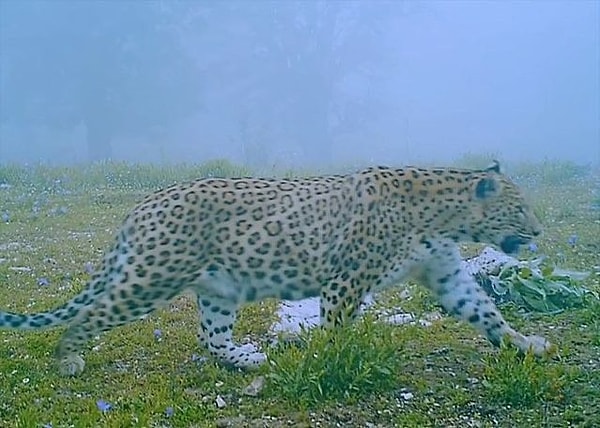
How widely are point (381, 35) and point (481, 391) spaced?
19.2 meters

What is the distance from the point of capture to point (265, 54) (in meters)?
21.4

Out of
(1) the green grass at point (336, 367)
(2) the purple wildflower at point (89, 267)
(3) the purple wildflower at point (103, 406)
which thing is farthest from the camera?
(2) the purple wildflower at point (89, 267)

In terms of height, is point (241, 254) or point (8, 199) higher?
point (241, 254)

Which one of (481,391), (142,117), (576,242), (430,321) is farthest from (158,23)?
(481,391)

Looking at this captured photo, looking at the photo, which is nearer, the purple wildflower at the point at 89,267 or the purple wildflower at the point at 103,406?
the purple wildflower at the point at 103,406

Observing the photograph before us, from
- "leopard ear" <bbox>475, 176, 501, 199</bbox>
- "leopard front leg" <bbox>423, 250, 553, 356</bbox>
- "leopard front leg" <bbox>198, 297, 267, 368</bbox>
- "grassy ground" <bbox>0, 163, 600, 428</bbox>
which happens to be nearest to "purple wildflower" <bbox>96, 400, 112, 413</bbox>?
"grassy ground" <bbox>0, 163, 600, 428</bbox>

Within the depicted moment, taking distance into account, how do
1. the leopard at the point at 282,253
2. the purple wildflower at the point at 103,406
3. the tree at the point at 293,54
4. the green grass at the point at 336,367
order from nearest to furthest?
the purple wildflower at the point at 103,406 → the green grass at the point at 336,367 → the leopard at the point at 282,253 → the tree at the point at 293,54

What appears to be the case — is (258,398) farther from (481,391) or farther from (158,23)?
(158,23)

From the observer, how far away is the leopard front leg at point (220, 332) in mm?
4516

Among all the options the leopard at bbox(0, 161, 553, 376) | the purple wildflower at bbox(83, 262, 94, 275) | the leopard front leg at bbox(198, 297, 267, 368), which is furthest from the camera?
the purple wildflower at bbox(83, 262, 94, 275)

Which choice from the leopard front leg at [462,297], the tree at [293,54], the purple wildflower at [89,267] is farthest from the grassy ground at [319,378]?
the tree at [293,54]

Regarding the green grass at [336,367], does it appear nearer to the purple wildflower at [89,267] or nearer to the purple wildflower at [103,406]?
the purple wildflower at [103,406]

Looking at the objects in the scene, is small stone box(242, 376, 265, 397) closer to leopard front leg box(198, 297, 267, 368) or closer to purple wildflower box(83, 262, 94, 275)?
leopard front leg box(198, 297, 267, 368)

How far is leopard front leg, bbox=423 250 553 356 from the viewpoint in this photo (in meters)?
4.57
